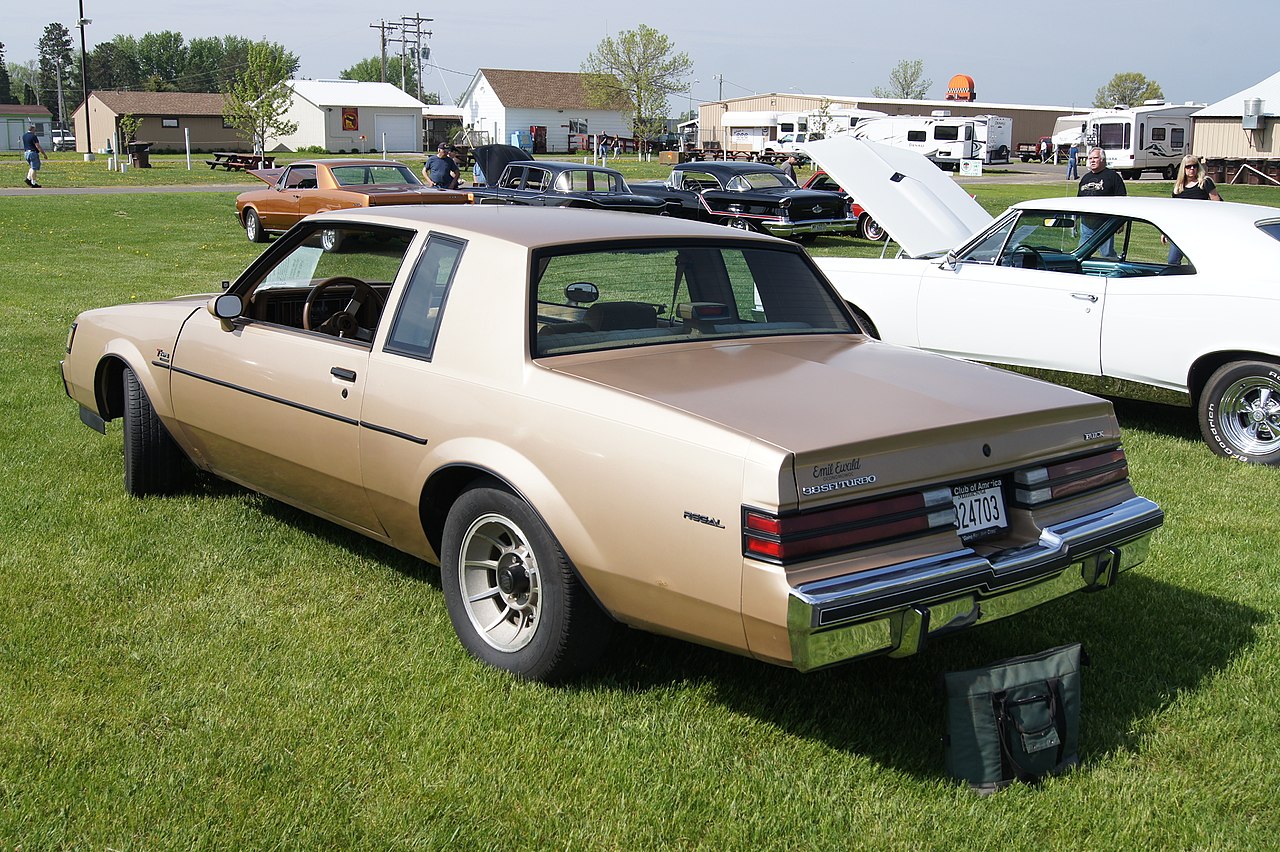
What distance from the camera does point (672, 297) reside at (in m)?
4.63

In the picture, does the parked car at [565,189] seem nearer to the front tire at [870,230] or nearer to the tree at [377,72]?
the front tire at [870,230]

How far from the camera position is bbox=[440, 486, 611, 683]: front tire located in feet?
12.3

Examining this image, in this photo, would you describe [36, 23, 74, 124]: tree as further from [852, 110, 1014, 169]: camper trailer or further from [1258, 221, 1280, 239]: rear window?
[1258, 221, 1280, 239]: rear window

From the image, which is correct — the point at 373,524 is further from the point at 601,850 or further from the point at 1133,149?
the point at 1133,149

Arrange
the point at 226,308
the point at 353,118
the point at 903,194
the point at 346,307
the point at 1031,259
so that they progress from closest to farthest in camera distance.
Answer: the point at 226,308
the point at 346,307
the point at 1031,259
the point at 903,194
the point at 353,118

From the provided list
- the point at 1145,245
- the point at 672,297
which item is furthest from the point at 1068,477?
the point at 1145,245

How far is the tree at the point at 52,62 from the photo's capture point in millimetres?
146875

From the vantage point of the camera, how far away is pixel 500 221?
4660 mm

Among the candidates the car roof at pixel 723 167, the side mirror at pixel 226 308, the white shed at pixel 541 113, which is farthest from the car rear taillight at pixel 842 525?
the white shed at pixel 541 113

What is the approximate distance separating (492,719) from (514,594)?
17.5 inches

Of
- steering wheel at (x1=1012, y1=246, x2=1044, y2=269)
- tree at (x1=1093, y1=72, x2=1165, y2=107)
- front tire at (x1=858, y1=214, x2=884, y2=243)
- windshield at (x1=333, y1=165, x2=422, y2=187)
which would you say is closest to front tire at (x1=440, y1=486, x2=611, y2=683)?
steering wheel at (x1=1012, y1=246, x2=1044, y2=269)

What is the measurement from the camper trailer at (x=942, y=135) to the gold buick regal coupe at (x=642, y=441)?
49759 mm

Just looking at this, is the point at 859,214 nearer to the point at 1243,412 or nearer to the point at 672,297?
the point at 1243,412

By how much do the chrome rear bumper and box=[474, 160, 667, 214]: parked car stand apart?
17.3 meters
